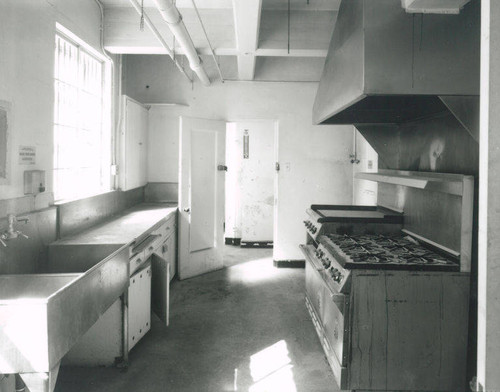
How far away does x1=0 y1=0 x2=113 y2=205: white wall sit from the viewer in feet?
7.83

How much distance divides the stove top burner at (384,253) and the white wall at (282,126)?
2.54 metres

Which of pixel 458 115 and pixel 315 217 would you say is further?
pixel 315 217

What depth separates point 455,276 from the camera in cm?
216

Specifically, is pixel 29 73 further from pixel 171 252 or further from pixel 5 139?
pixel 171 252

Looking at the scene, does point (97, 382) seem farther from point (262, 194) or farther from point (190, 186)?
point (262, 194)

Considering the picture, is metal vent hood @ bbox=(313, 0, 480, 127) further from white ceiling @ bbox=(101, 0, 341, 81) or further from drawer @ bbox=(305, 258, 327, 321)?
white ceiling @ bbox=(101, 0, 341, 81)

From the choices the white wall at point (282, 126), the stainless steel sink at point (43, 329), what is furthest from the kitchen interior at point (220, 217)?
the white wall at point (282, 126)

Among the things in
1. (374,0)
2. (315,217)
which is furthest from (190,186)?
(374,0)

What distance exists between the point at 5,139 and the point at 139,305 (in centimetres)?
151

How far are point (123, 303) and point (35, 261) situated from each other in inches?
25.5

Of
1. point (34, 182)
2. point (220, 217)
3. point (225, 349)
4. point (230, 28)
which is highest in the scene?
point (230, 28)

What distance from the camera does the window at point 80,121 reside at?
3297 millimetres

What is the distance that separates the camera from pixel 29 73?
2631mm

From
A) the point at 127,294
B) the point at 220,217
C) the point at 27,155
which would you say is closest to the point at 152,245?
the point at 127,294
